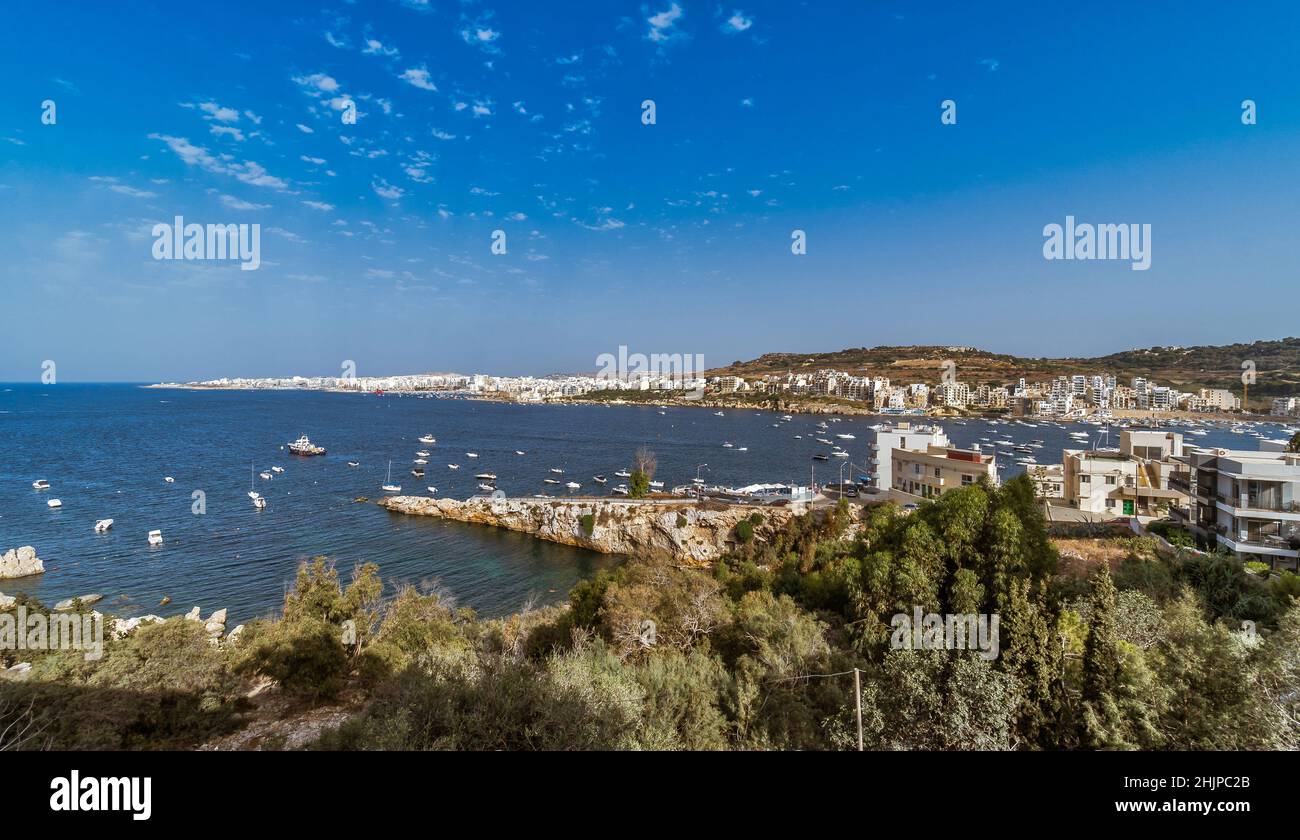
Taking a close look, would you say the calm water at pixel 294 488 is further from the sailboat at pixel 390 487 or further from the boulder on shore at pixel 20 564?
the sailboat at pixel 390 487

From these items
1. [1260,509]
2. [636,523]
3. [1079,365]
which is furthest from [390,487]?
[1079,365]

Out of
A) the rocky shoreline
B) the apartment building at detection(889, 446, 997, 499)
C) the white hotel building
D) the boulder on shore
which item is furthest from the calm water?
the white hotel building

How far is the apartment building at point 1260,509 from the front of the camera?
15500 millimetres

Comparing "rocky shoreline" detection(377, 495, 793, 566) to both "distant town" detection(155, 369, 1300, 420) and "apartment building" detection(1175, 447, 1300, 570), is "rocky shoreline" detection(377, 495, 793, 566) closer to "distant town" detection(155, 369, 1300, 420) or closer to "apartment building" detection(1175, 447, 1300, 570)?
"apartment building" detection(1175, 447, 1300, 570)

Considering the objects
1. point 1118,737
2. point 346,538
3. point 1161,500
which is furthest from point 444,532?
point 1161,500

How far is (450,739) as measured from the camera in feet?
16.8

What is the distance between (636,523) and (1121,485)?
76.1 feet

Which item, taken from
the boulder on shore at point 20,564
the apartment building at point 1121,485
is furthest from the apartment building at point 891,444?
the boulder on shore at point 20,564

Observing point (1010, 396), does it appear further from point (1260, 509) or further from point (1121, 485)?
point (1260, 509)

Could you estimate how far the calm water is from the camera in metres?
22.2

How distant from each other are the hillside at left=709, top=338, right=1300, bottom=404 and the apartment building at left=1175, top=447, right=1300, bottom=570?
101m

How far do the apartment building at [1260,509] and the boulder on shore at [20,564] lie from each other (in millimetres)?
42805

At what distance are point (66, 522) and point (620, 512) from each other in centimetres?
2962

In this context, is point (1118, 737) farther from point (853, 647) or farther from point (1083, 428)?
point (1083, 428)
